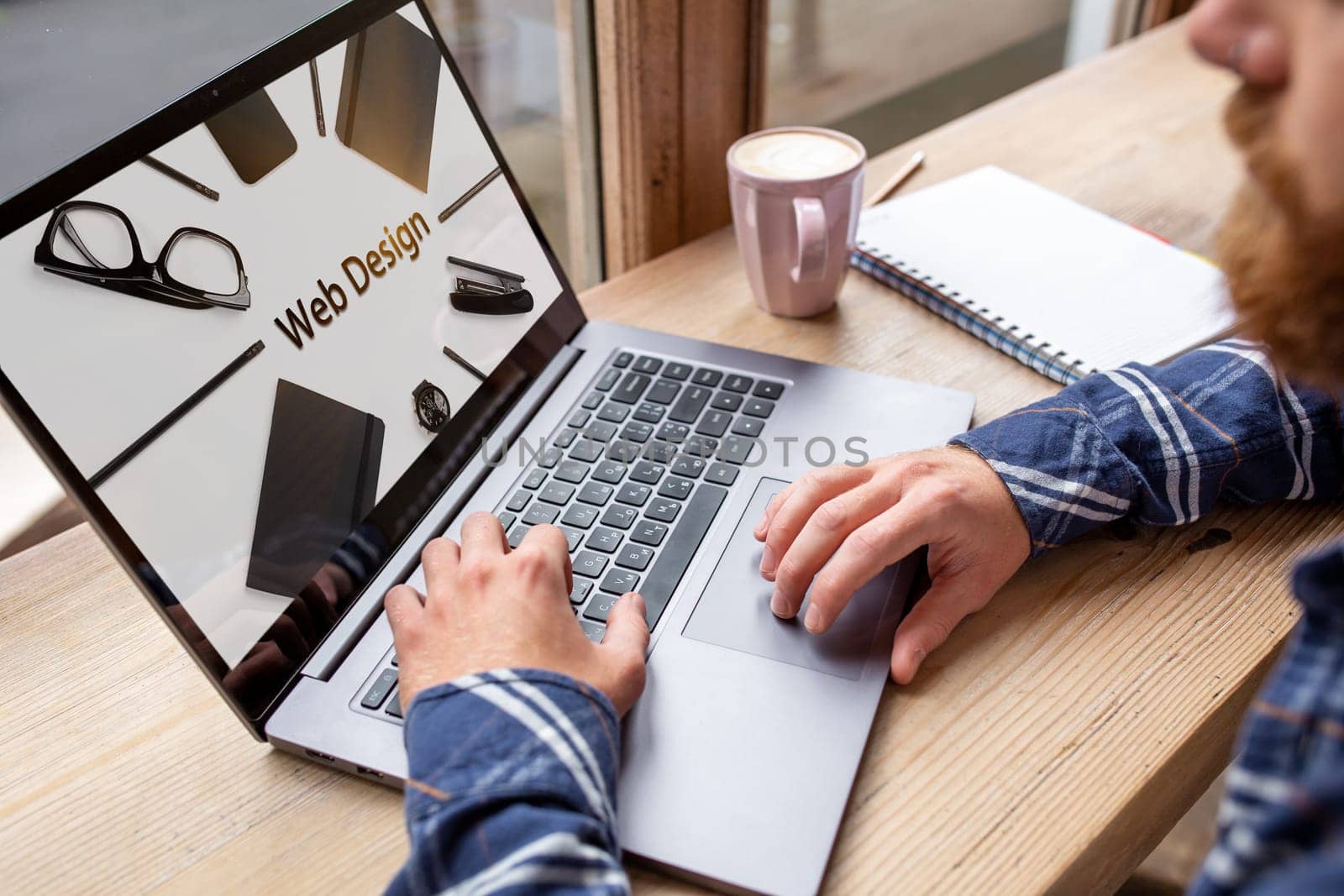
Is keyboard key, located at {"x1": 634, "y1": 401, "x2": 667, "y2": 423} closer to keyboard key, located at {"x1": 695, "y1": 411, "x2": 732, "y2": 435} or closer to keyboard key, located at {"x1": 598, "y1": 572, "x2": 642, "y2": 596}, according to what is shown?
keyboard key, located at {"x1": 695, "y1": 411, "x2": 732, "y2": 435}

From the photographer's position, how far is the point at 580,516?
604 mm

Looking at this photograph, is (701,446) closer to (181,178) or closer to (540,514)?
(540,514)

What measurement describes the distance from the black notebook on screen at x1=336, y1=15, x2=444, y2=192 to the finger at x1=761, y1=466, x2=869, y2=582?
31 centimetres

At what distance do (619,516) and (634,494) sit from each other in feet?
0.07

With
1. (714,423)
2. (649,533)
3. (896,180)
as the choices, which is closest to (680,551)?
(649,533)

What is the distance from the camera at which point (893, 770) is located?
483mm

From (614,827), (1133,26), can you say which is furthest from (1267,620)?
(1133,26)

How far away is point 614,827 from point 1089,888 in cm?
23

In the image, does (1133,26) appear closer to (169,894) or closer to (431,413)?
(431,413)

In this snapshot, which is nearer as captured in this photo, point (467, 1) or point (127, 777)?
point (127, 777)

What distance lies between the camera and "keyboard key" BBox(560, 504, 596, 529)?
601mm

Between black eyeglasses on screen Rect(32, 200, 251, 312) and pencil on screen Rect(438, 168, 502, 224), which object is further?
pencil on screen Rect(438, 168, 502, 224)

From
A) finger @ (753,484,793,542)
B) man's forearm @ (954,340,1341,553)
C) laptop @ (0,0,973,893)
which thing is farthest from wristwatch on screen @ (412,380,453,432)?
man's forearm @ (954,340,1341,553)

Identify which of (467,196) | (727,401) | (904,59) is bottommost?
(904,59)
